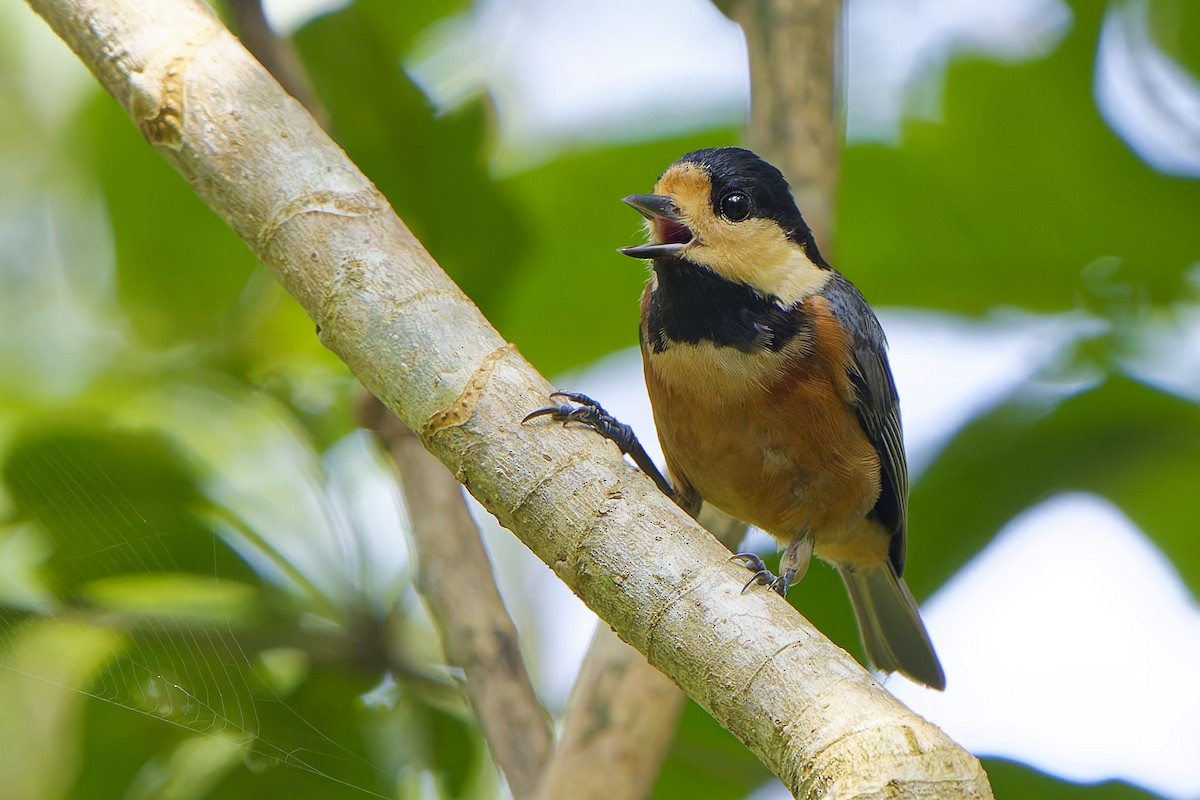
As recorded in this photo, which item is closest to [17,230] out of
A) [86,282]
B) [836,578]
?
[86,282]

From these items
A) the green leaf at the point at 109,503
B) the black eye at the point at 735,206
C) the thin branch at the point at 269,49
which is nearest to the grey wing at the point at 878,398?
the black eye at the point at 735,206

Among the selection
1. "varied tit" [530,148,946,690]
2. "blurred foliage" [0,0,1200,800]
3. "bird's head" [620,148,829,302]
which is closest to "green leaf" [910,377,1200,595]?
"blurred foliage" [0,0,1200,800]

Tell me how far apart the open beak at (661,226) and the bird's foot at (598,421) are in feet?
1.27

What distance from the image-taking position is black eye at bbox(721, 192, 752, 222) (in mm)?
Answer: 2617

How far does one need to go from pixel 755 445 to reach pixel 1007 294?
3.52ft

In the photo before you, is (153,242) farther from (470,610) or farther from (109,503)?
(470,610)

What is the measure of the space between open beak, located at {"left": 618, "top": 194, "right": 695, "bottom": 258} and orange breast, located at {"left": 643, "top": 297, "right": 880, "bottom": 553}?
0.79 ft

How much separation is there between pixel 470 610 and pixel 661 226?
98 centimetres

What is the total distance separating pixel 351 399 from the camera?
10.3 feet

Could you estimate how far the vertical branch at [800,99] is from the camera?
8.98ft

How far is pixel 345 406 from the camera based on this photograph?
311 centimetres

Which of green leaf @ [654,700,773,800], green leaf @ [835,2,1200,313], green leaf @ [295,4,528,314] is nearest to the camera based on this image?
green leaf @ [654,700,773,800]

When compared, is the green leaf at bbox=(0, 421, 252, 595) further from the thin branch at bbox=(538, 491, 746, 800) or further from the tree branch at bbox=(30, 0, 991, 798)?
the tree branch at bbox=(30, 0, 991, 798)

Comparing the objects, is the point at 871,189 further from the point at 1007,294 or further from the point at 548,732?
the point at 548,732
